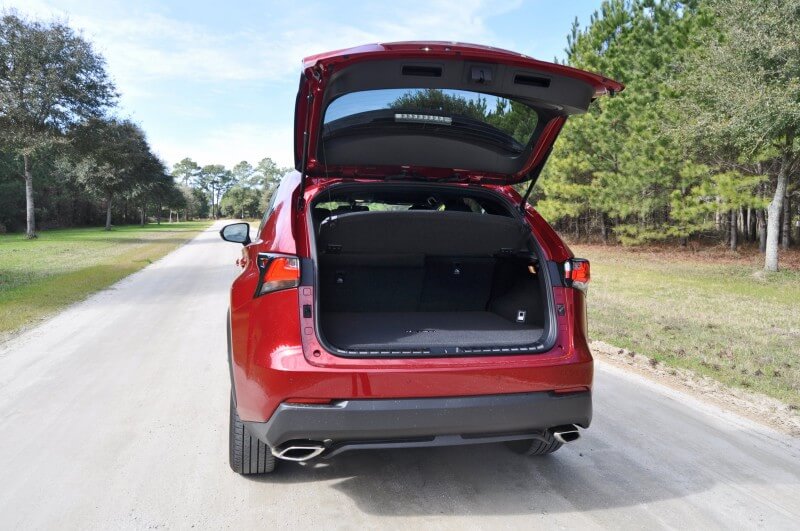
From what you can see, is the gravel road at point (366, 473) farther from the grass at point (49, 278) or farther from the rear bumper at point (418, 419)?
the grass at point (49, 278)

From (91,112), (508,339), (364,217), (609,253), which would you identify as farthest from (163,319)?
(91,112)

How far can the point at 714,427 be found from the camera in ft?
12.0

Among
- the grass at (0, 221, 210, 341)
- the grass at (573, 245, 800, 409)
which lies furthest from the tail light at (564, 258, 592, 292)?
the grass at (0, 221, 210, 341)

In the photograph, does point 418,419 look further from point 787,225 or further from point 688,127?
point 787,225

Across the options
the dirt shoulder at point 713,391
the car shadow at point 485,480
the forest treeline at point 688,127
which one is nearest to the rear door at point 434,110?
the car shadow at point 485,480

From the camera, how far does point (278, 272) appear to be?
2.40 metres

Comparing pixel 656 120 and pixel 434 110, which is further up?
pixel 656 120

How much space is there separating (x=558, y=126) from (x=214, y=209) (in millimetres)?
122866

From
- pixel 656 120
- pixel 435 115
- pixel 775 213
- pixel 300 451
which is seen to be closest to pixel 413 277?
pixel 435 115

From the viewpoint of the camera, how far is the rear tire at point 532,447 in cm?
300

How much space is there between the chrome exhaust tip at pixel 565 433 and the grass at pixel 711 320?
264 cm

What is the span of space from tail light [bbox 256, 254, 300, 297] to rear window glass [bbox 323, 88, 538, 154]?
2.53 feet

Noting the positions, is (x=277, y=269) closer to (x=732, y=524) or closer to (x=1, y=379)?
(x=732, y=524)

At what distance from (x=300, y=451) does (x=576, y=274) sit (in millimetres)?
1592
